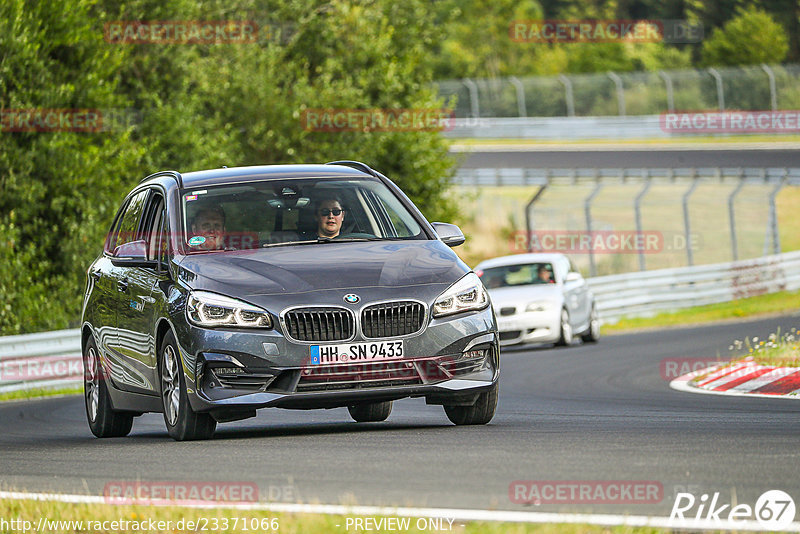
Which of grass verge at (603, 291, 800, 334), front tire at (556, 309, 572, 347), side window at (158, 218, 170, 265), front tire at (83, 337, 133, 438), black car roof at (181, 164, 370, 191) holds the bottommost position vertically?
grass verge at (603, 291, 800, 334)

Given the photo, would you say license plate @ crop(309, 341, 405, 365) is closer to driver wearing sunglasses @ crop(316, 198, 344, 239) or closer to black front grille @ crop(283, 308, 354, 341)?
black front grille @ crop(283, 308, 354, 341)

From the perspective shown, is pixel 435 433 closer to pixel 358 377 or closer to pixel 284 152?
pixel 358 377

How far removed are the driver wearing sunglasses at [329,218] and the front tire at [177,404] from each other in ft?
4.21

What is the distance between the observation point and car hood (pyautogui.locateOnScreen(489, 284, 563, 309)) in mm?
22822

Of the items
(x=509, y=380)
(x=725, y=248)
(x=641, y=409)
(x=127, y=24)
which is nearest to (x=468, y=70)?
(x=725, y=248)

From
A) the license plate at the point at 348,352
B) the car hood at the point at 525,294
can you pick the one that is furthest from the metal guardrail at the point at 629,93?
the license plate at the point at 348,352

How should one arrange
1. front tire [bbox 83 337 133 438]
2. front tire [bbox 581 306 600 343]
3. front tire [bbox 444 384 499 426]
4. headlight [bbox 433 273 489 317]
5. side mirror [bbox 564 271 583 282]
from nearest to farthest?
headlight [bbox 433 273 489 317], front tire [bbox 444 384 499 426], front tire [bbox 83 337 133 438], side mirror [bbox 564 271 583 282], front tire [bbox 581 306 600 343]

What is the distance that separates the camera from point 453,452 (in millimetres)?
7852

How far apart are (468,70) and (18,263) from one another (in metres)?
57.1

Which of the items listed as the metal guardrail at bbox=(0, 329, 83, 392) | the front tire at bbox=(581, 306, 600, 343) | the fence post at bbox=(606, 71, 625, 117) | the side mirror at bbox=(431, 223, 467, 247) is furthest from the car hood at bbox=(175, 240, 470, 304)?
the fence post at bbox=(606, 71, 625, 117)

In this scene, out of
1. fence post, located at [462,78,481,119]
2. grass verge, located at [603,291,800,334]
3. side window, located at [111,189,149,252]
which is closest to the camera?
side window, located at [111,189,149,252]

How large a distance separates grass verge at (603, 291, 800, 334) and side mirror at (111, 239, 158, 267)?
1876 centimetres

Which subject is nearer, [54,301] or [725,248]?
[54,301]

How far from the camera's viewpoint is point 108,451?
929cm
